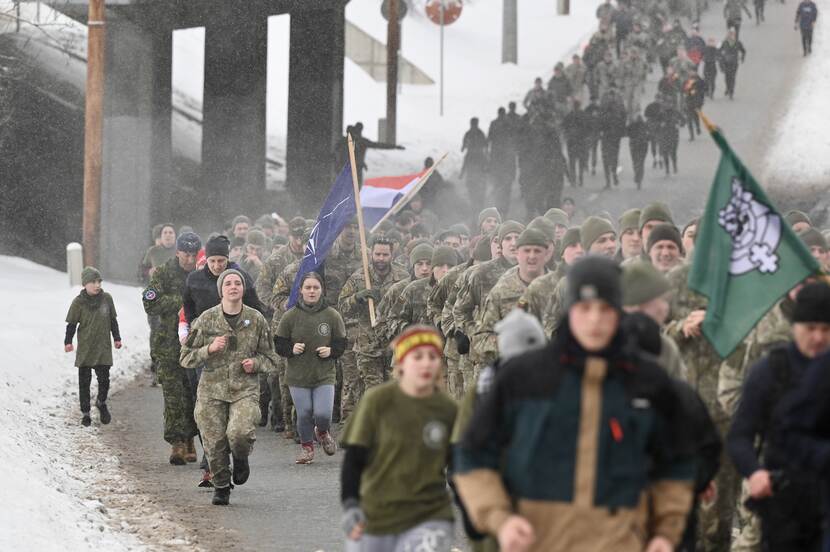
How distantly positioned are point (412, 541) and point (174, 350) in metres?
7.81

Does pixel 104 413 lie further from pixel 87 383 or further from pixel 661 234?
pixel 661 234

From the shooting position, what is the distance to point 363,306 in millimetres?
16766

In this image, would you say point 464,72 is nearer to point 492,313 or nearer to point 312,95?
point 312,95

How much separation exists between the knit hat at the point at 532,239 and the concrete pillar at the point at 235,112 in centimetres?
2246

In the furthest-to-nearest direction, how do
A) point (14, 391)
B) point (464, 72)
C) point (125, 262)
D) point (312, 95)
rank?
→ point (464, 72), point (312, 95), point (125, 262), point (14, 391)

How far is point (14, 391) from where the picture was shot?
18281 millimetres

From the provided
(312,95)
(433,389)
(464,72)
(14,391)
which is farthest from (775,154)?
(433,389)

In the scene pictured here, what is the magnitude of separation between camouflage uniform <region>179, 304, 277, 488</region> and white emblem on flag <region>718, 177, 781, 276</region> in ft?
16.3

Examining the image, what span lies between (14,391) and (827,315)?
12980 millimetres

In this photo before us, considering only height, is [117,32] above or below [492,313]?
above

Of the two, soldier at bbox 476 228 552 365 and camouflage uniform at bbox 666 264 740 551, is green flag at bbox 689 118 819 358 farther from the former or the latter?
soldier at bbox 476 228 552 365

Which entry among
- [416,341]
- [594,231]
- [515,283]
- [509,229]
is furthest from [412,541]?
[509,229]

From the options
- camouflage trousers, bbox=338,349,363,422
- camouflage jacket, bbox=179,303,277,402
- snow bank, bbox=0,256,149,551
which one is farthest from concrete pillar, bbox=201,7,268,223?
camouflage jacket, bbox=179,303,277,402

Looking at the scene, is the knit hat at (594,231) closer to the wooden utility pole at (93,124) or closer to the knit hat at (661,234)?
the knit hat at (661,234)
